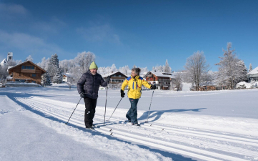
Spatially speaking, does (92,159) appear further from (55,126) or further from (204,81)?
(204,81)

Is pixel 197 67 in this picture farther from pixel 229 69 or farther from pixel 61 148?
pixel 61 148

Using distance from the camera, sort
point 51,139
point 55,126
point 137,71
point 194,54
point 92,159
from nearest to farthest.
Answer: point 92,159 → point 51,139 → point 55,126 → point 137,71 → point 194,54

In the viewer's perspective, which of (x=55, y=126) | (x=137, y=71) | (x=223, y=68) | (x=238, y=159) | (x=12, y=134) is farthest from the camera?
(x=223, y=68)

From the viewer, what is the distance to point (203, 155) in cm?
240

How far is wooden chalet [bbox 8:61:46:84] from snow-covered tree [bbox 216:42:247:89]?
46.5 metres

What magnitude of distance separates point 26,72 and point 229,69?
173 feet

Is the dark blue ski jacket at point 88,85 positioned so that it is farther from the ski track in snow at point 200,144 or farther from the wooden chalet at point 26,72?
the wooden chalet at point 26,72

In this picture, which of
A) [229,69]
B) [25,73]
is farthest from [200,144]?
[25,73]

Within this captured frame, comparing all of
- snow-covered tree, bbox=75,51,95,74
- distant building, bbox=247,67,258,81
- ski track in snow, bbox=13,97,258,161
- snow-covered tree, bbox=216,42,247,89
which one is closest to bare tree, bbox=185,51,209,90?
snow-covered tree, bbox=216,42,247,89

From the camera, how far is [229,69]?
3525cm

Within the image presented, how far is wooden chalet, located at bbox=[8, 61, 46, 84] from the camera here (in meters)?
39.8

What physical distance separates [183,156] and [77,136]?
75.0 inches

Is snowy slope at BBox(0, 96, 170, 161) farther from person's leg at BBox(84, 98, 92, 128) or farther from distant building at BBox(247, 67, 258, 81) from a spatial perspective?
distant building at BBox(247, 67, 258, 81)

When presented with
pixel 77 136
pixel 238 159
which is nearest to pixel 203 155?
pixel 238 159
